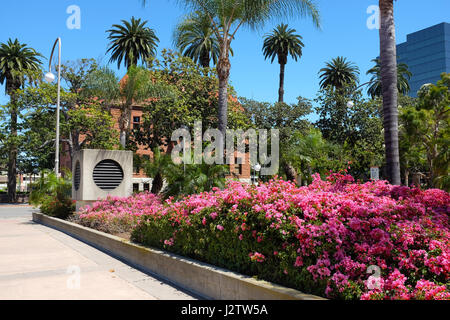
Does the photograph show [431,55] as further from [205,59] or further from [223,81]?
[223,81]

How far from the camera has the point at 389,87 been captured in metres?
9.76

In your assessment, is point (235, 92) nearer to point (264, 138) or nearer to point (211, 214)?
point (264, 138)

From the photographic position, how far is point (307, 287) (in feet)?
14.3

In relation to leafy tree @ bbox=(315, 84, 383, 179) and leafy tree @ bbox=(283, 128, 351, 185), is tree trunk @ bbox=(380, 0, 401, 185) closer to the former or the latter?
leafy tree @ bbox=(283, 128, 351, 185)

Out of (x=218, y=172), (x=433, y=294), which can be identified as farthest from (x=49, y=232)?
(x=433, y=294)

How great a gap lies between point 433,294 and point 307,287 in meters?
1.31

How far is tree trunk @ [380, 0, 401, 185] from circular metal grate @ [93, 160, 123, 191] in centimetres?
1069

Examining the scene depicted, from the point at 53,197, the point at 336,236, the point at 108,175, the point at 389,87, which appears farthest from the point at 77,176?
the point at 336,236

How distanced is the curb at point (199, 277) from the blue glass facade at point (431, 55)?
20066 centimetres

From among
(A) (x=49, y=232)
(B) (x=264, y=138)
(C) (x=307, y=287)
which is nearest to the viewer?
(C) (x=307, y=287)

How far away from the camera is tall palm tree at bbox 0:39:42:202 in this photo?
40.6 m

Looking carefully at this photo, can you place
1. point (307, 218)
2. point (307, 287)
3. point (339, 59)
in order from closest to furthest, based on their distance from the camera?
1. point (307, 287)
2. point (307, 218)
3. point (339, 59)

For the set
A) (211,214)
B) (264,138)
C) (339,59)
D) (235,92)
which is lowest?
(211,214)

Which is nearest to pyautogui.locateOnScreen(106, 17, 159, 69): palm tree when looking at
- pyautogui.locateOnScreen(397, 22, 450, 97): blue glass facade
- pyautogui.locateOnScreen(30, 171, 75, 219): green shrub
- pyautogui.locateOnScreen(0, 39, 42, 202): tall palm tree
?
pyautogui.locateOnScreen(0, 39, 42, 202): tall palm tree
